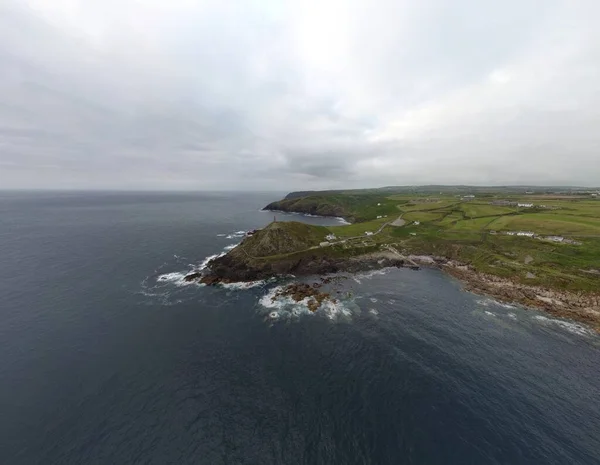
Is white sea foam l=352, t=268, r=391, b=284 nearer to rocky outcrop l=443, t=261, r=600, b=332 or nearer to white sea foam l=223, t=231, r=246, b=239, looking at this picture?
rocky outcrop l=443, t=261, r=600, b=332

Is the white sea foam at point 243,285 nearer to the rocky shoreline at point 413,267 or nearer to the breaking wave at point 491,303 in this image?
the rocky shoreline at point 413,267

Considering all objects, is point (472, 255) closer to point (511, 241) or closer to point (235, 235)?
point (511, 241)

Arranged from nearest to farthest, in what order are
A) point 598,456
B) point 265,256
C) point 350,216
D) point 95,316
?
1. point 598,456
2. point 95,316
3. point 265,256
4. point 350,216

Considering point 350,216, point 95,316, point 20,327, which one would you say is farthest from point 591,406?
point 350,216

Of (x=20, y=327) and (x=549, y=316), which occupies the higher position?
(x=20, y=327)

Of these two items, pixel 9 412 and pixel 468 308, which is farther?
pixel 468 308

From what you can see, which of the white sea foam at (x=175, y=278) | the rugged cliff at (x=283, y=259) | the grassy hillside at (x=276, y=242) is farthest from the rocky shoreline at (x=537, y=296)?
the white sea foam at (x=175, y=278)

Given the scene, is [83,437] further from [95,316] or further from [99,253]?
[99,253]
